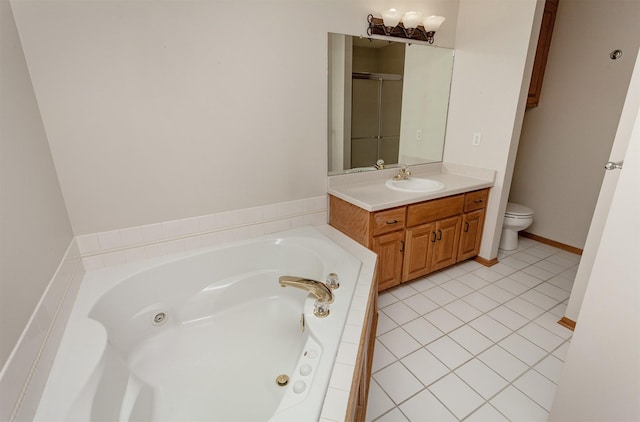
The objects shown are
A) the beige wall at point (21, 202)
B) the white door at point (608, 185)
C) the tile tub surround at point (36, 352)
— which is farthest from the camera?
the white door at point (608, 185)

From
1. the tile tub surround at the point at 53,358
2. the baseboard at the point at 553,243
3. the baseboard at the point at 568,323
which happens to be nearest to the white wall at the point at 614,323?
the tile tub surround at the point at 53,358

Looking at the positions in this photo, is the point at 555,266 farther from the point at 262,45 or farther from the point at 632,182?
the point at 262,45

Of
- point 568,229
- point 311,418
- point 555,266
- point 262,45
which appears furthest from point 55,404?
point 568,229

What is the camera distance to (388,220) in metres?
2.09

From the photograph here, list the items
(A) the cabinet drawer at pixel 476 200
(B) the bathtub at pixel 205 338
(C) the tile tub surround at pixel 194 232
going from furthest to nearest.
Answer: (A) the cabinet drawer at pixel 476 200, (C) the tile tub surround at pixel 194 232, (B) the bathtub at pixel 205 338

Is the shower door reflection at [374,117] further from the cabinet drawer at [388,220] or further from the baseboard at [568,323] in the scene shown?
the baseboard at [568,323]

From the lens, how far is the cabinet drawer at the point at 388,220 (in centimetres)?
204

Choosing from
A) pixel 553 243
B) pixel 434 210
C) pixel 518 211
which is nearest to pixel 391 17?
pixel 434 210

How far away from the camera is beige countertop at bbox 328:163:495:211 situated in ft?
6.88

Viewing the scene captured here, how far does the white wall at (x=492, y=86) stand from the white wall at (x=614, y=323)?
1.50 metres

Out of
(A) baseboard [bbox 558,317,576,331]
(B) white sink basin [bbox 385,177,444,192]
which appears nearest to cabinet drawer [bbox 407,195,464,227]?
(B) white sink basin [bbox 385,177,444,192]

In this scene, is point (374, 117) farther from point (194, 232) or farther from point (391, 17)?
point (194, 232)

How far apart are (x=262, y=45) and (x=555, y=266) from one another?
3.05 m

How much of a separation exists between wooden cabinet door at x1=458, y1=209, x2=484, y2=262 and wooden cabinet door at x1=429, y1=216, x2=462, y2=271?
6cm
